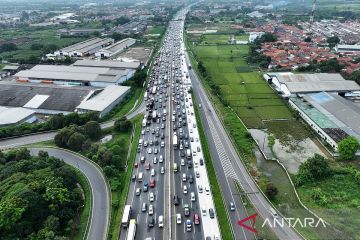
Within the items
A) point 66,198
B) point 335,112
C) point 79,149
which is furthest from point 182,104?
point 66,198

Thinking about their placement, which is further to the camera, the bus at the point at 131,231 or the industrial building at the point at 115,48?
the industrial building at the point at 115,48

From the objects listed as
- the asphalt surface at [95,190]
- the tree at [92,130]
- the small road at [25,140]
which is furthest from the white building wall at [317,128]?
the small road at [25,140]

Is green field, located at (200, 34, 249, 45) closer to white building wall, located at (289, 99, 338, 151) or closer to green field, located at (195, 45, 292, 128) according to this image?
green field, located at (195, 45, 292, 128)

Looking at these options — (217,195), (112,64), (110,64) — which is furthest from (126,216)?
(110,64)

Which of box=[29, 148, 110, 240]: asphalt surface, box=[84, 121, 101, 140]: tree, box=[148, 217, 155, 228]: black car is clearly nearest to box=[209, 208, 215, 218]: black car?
box=[148, 217, 155, 228]: black car

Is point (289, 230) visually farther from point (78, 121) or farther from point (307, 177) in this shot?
point (78, 121)

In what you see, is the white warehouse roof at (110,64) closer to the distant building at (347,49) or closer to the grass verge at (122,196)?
the grass verge at (122,196)
